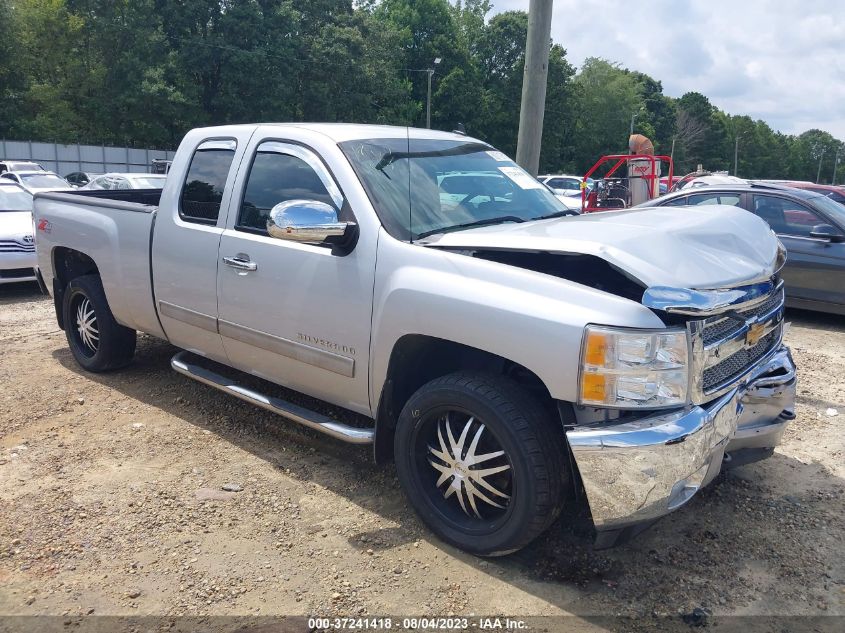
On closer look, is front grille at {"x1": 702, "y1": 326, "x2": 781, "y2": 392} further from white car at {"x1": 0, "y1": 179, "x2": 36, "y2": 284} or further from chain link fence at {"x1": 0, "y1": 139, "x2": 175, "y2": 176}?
chain link fence at {"x1": 0, "y1": 139, "x2": 175, "y2": 176}

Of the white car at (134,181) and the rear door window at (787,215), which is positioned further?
the white car at (134,181)

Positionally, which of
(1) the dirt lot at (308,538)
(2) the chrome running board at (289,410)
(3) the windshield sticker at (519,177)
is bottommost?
(1) the dirt lot at (308,538)

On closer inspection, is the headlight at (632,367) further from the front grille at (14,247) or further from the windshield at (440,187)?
the front grille at (14,247)

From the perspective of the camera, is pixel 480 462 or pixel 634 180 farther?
pixel 634 180

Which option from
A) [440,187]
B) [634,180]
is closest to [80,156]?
[634,180]

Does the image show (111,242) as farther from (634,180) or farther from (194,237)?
(634,180)

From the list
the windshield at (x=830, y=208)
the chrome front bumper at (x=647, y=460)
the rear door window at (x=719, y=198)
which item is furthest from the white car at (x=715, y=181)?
the chrome front bumper at (x=647, y=460)

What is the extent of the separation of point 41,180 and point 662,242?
1911 centimetres

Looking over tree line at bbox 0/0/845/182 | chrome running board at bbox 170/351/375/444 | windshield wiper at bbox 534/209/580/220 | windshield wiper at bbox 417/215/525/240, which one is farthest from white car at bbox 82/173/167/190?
tree line at bbox 0/0/845/182

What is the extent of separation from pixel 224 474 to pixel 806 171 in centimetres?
16218

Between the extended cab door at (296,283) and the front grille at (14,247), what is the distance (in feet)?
20.1

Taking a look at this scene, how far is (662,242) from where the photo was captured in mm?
3000

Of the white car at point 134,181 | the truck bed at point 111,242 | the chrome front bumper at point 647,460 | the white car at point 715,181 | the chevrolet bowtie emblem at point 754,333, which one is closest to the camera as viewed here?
the chrome front bumper at point 647,460

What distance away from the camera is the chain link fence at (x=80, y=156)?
1319 inches
